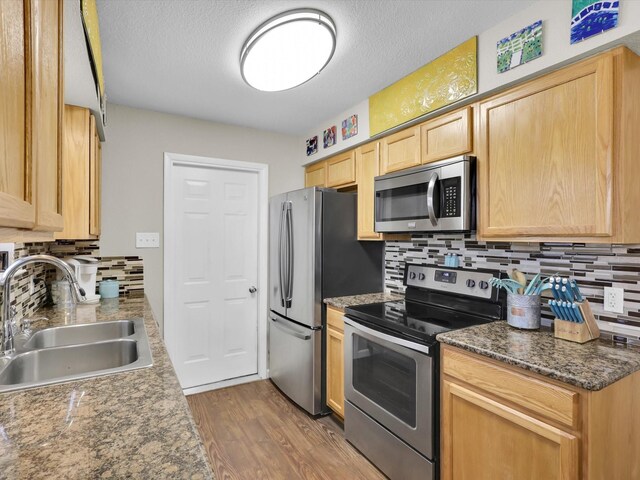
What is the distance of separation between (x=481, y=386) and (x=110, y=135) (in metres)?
2.92

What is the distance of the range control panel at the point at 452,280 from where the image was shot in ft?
6.47

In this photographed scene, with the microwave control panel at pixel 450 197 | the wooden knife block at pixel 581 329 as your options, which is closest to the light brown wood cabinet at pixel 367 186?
the microwave control panel at pixel 450 197

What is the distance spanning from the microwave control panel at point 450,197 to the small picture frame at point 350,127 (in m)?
1.01

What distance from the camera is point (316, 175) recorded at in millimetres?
3293

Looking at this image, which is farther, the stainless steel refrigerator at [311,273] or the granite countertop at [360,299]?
the stainless steel refrigerator at [311,273]

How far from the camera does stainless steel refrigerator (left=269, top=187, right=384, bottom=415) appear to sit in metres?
2.54

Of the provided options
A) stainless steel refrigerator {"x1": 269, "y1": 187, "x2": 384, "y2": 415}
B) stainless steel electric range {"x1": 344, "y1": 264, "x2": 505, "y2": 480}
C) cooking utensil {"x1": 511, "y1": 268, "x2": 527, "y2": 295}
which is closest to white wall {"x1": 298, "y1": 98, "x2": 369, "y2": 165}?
stainless steel refrigerator {"x1": 269, "y1": 187, "x2": 384, "y2": 415}

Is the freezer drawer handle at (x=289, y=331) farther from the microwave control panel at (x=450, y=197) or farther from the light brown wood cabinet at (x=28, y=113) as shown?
the light brown wood cabinet at (x=28, y=113)

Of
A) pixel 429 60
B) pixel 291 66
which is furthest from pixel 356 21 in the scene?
pixel 429 60

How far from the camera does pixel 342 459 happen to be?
6.83ft

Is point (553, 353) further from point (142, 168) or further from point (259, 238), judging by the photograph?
point (142, 168)

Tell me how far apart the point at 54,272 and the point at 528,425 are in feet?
9.43

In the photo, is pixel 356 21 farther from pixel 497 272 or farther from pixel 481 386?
pixel 481 386


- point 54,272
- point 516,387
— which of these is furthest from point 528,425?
point 54,272
